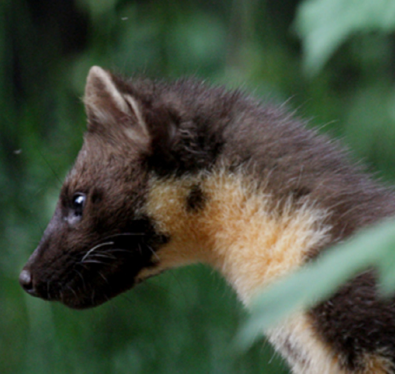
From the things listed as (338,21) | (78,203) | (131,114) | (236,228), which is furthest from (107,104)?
(338,21)

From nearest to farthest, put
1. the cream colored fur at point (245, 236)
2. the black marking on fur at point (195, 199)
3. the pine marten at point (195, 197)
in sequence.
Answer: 1. the cream colored fur at point (245, 236)
2. the pine marten at point (195, 197)
3. the black marking on fur at point (195, 199)

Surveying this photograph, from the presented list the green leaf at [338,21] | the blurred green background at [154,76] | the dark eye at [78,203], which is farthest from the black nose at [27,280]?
the green leaf at [338,21]

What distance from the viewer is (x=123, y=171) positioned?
303 centimetres

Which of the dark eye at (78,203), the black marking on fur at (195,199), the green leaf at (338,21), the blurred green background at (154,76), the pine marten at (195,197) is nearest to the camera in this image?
the green leaf at (338,21)

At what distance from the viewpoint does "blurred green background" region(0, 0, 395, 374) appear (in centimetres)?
421

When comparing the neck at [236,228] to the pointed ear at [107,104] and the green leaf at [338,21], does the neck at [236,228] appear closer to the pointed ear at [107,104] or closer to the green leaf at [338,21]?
the pointed ear at [107,104]

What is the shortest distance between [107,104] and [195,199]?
0.54 metres

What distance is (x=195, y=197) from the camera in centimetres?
296

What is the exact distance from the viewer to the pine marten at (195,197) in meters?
2.69

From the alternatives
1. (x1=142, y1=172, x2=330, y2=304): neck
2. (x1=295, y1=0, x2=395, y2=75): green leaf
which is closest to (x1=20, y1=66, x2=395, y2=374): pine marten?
(x1=142, y1=172, x2=330, y2=304): neck

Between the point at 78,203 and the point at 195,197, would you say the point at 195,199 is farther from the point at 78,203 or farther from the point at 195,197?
the point at 78,203

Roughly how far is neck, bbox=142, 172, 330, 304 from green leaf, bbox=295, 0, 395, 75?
0.69 meters

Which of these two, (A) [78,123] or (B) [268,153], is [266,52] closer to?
(A) [78,123]

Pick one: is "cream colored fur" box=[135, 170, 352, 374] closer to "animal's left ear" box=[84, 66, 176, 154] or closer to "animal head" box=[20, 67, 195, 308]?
"animal head" box=[20, 67, 195, 308]
